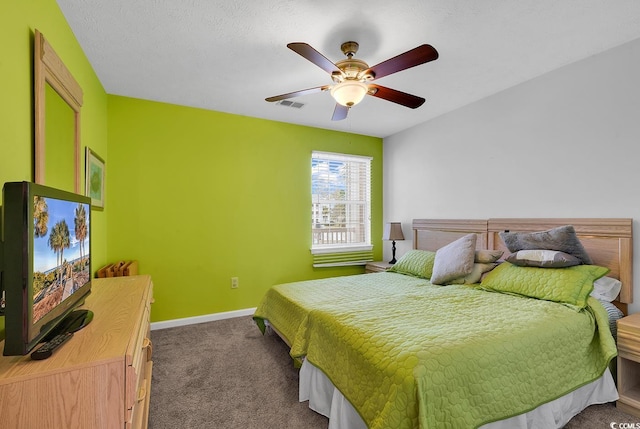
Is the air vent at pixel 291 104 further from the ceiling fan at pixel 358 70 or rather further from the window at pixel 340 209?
the ceiling fan at pixel 358 70

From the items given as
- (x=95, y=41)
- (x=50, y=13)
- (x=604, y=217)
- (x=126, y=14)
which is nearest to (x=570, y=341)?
(x=604, y=217)

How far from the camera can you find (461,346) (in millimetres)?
1463

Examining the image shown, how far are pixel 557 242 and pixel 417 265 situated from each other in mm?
1255

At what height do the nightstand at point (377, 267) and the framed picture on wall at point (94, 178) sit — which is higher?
the framed picture on wall at point (94, 178)

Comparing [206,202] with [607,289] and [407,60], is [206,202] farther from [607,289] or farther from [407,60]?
[607,289]

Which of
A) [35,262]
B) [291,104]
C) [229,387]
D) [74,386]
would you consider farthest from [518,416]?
[291,104]

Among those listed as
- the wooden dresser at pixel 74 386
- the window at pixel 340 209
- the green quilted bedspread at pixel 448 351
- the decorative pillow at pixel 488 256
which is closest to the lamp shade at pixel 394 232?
the window at pixel 340 209

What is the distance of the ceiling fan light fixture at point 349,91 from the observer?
6.80 feet

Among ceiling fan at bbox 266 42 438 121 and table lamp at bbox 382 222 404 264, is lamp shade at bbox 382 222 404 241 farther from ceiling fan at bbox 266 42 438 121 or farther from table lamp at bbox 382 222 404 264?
ceiling fan at bbox 266 42 438 121

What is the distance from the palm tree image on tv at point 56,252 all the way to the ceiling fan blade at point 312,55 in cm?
135

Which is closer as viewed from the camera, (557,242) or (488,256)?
(557,242)

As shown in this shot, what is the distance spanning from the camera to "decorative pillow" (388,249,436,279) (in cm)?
316


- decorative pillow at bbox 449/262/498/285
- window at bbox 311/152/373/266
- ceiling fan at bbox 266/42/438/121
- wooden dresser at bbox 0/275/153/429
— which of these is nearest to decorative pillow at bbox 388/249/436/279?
decorative pillow at bbox 449/262/498/285

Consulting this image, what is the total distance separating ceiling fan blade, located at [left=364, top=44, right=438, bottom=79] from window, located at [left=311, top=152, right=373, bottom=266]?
91.3 inches
